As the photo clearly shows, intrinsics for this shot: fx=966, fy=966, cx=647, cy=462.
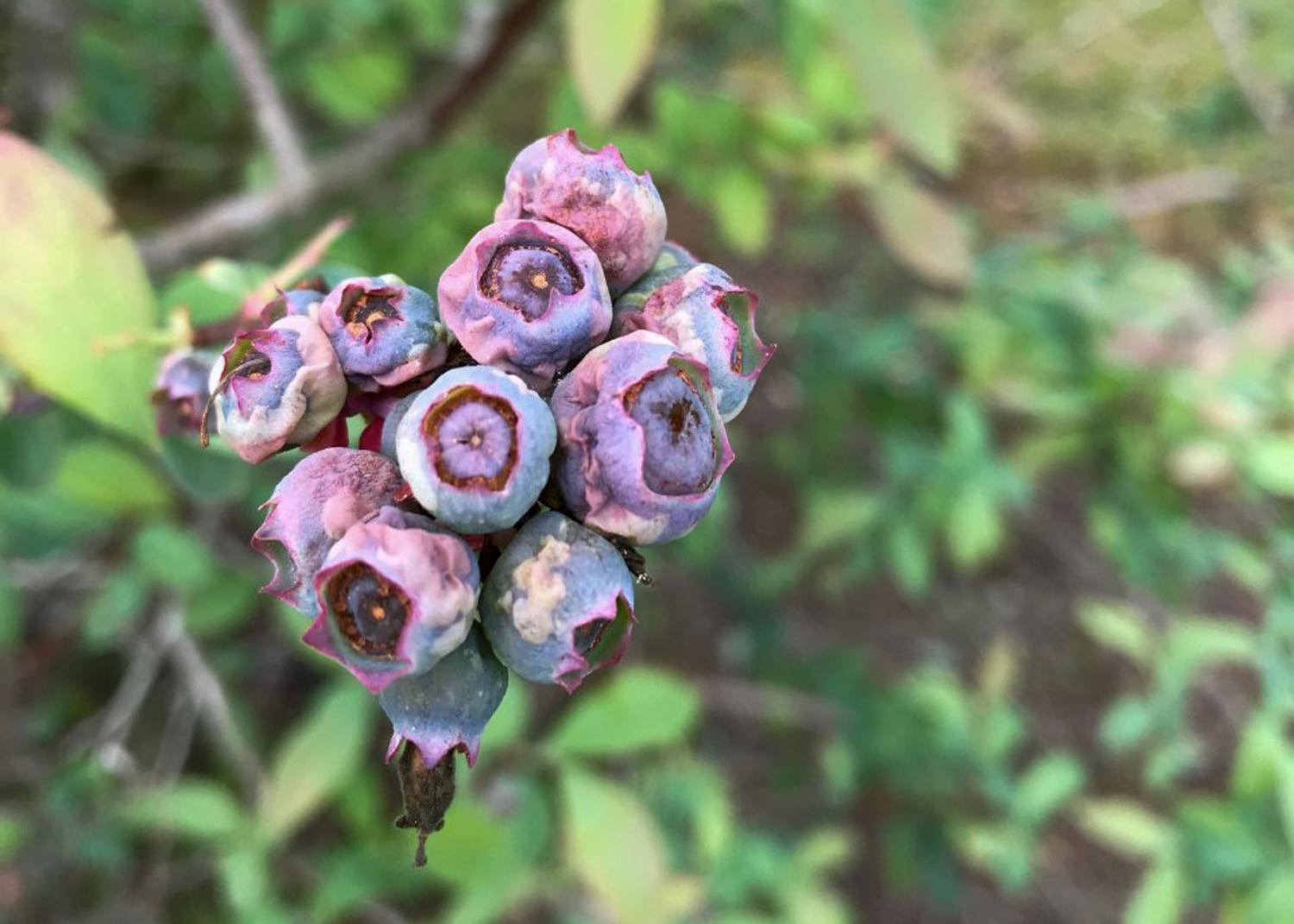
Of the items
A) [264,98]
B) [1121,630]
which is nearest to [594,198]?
[264,98]

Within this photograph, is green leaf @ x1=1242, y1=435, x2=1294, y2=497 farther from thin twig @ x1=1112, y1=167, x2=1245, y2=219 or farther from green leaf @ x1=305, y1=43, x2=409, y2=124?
green leaf @ x1=305, y1=43, x2=409, y2=124

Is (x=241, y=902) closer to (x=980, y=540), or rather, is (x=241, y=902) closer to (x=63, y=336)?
(x=63, y=336)

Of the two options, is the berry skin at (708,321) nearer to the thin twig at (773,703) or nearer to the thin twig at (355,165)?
the thin twig at (355,165)

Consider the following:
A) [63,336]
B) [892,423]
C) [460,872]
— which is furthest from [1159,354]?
[63,336]

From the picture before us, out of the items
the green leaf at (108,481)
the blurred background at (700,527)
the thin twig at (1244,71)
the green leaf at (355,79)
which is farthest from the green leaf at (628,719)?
the thin twig at (1244,71)

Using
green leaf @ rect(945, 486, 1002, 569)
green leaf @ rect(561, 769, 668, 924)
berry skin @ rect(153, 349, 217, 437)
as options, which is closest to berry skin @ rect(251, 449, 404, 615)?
berry skin @ rect(153, 349, 217, 437)
